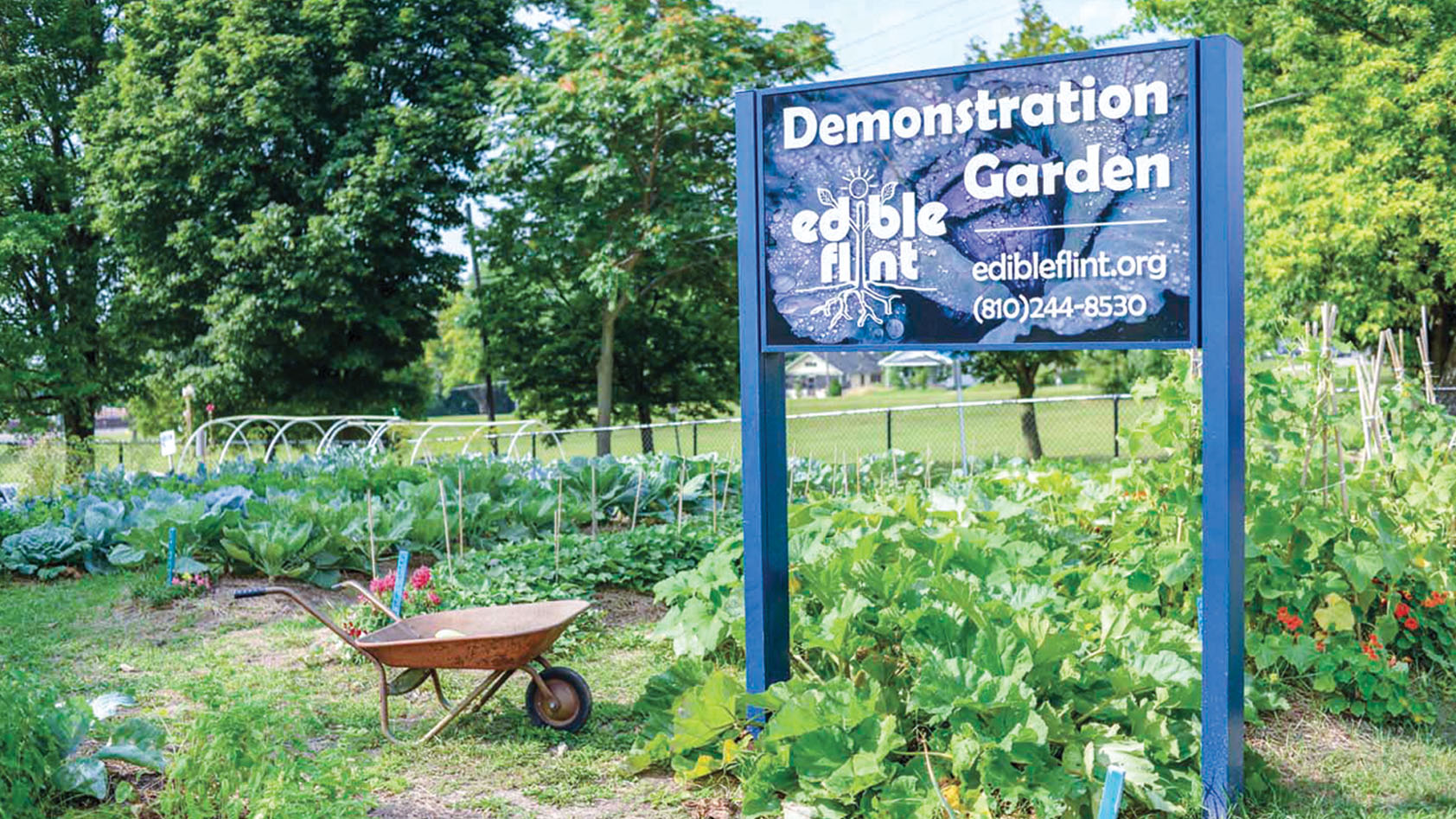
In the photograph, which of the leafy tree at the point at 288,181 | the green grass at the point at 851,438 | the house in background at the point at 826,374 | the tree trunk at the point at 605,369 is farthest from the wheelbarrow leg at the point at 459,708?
the house in background at the point at 826,374

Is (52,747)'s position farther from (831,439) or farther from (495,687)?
(831,439)

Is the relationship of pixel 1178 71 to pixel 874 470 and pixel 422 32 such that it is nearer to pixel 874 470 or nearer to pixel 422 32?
pixel 874 470

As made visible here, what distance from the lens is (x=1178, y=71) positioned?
12.2 feet

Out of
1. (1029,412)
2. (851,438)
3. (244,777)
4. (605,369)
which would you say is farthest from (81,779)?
(851,438)

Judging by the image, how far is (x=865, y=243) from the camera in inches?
169

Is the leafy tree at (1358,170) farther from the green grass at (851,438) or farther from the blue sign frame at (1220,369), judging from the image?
the blue sign frame at (1220,369)

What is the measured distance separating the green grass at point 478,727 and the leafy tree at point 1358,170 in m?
12.9

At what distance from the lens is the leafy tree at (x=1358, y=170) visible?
53.6ft

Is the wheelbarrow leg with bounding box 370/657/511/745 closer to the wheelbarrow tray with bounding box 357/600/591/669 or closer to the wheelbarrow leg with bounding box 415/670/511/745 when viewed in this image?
the wheelbarrow leg with bounding box 415/670/511/745

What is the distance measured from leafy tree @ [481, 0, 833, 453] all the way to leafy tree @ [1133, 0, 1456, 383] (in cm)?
794

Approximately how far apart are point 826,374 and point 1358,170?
6523cm

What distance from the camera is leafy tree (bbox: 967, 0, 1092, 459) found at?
21031mm

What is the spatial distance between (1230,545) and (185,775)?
3.24 metres

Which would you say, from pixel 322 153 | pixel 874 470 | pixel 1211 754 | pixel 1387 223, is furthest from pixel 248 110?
pixel 1211 754
